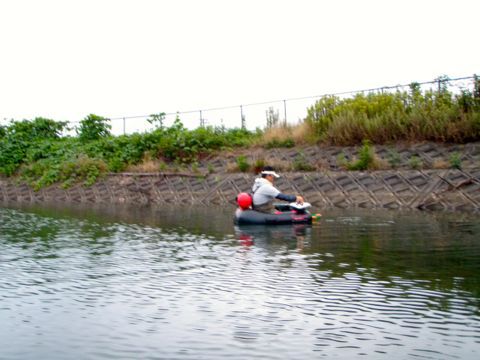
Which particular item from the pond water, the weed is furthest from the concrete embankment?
the pond water

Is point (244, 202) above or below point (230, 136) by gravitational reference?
below

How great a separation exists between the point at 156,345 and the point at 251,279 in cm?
395

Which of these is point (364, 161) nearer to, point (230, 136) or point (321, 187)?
point (321, 187)

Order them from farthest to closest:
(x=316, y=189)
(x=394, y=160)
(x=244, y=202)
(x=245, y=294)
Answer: (x=316, y=189) → (x=394, y=160) → (x=244, y=202) → (x=245, y=294)

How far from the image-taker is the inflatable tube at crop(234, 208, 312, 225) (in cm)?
1981

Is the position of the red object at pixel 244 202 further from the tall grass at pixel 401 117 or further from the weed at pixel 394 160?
the tall grass at pixel 401 117

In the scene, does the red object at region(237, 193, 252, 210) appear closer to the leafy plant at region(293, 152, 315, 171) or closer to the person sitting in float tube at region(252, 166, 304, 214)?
the person sitting in float tube at region(252, 166, 304, 214)

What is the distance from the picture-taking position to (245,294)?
33.8ft

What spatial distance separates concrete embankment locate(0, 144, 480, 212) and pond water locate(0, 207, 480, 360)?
23.2 feet

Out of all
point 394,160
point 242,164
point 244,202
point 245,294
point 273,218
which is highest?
point 242,164

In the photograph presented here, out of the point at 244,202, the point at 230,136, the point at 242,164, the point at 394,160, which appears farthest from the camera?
the point at 230,136

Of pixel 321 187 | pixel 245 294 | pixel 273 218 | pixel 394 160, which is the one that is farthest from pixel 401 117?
pixel 245 294

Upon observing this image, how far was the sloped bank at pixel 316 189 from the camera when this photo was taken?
25.6 metres

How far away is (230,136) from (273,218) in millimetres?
19738
